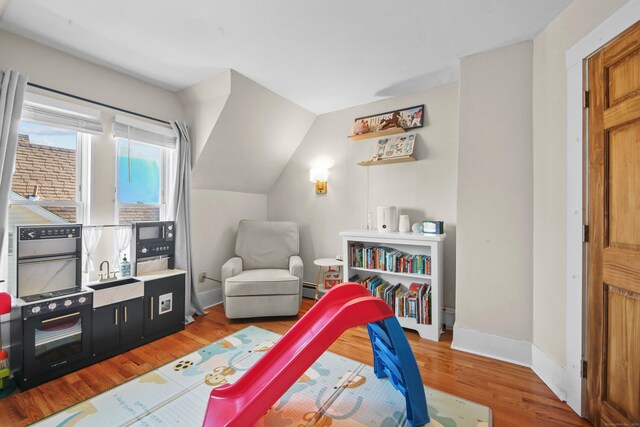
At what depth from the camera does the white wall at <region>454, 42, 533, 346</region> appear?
201 centimetres

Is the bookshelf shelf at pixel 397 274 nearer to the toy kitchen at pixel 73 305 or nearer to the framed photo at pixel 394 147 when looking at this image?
the framed photo at pixel 394 147

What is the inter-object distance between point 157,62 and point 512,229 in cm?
331

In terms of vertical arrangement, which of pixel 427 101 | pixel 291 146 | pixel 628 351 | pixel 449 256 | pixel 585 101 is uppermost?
pixel 427 101

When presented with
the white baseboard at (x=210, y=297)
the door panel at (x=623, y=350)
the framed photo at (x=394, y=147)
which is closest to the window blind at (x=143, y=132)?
the white baseboard at (x=210, y=297)

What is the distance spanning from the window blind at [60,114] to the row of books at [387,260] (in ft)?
8.85

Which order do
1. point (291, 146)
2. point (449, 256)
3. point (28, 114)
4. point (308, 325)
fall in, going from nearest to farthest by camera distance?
1. point (308, 325)
2. point (28, 114)
3. point (449, 256)
4. point (291, 146)

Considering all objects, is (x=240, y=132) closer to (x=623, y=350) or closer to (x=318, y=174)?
(x=318, y=174)

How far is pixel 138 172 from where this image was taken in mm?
2725

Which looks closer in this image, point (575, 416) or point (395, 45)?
point (575, 416)

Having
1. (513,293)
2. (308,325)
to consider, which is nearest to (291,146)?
(308,325)

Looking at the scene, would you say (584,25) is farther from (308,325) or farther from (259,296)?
(259,296)

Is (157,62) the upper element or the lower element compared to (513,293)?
upper

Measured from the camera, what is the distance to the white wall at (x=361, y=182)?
270cm

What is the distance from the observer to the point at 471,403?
1.61 metres
